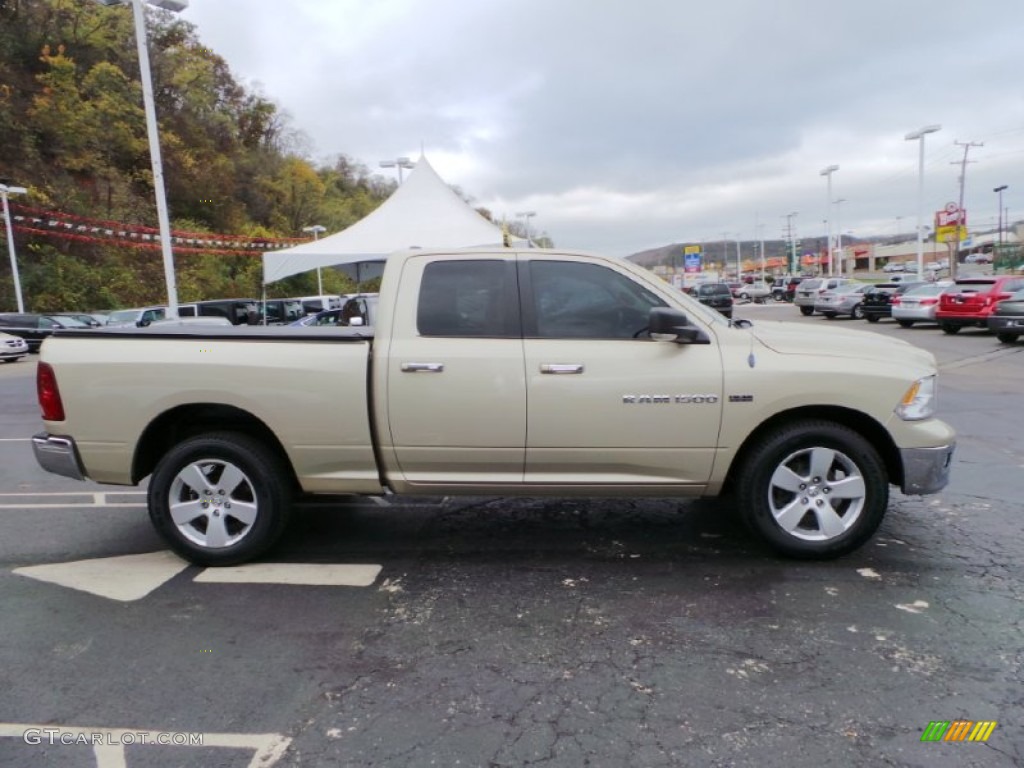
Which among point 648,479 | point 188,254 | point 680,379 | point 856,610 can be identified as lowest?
point 856,610

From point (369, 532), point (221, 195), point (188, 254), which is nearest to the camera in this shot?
point (369, 532)

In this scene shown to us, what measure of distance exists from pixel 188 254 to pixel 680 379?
39.0 metres

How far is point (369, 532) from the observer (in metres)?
4.85

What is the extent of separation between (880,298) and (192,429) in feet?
86.5

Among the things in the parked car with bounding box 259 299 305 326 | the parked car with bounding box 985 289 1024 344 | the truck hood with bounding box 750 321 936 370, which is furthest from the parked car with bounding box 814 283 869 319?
the truck hood with bounding box 750 321 936 370

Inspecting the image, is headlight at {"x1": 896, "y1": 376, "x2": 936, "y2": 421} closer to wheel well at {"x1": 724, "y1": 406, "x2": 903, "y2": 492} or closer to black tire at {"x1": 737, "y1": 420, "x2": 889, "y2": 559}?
wheel well at {"x1": 724, "y1": 406, "x2": 903, "y2": 492}

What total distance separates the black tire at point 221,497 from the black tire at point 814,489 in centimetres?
272

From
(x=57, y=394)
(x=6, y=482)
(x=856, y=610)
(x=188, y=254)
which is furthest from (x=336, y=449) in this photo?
(x=188, y=254)

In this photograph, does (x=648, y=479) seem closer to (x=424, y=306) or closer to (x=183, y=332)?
(x=424, y=306)

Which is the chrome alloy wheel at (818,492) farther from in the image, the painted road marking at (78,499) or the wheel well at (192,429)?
the painted road marking at (78,499)

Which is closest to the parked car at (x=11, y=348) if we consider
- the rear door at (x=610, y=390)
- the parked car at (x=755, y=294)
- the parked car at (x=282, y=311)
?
the parked car at (x=282, y=311)

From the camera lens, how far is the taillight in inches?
161

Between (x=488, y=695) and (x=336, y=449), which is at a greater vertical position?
(x=336, y=449)

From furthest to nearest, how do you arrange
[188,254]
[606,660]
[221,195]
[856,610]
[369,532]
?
[221,195] → [188,254] → [369,532] → [856,610] → [606,660]
